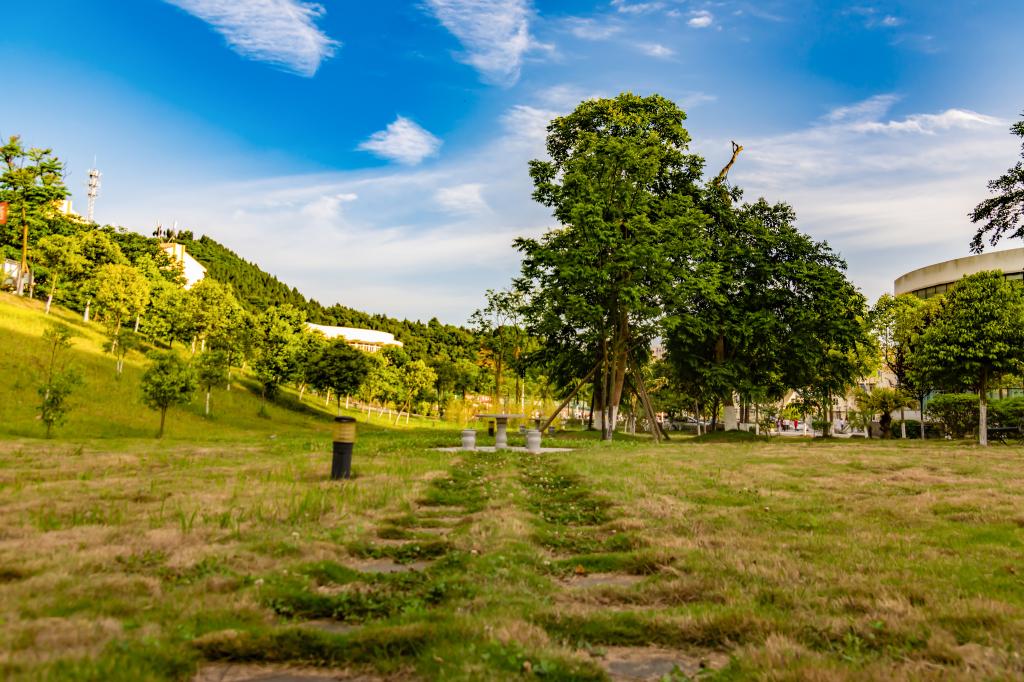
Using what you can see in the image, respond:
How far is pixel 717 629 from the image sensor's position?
489 cm

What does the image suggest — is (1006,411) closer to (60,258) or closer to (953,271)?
(953,271)

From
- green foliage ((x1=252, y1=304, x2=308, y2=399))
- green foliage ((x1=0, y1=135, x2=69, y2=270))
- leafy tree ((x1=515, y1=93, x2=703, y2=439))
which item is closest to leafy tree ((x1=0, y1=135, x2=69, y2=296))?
green foliage ((x1=0, y1=135, x2=69, y2=270))

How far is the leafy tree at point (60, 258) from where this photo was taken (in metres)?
58.5

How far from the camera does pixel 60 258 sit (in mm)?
58812

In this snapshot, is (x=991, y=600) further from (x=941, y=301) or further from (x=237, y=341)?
(x=237, y=341)

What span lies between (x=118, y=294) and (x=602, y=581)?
189 feet

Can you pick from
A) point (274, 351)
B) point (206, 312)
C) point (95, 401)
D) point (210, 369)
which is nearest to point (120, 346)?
Result: point (95, 401)

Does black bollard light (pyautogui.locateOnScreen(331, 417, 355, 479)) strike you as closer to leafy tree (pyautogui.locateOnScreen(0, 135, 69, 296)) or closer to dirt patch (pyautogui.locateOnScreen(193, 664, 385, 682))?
dirt patch (pyautogui.locateOnScreen(193, 664, 385, 682))

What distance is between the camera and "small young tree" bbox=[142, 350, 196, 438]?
34000mm

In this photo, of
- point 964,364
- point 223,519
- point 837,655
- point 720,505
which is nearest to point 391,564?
point 223,519

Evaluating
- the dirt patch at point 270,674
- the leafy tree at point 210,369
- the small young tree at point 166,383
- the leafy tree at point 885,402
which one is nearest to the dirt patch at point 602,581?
the dirt patch at point 270,674

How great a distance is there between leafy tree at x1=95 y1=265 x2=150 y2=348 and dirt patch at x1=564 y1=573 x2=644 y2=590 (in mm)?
53977

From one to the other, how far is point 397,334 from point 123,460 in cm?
12120

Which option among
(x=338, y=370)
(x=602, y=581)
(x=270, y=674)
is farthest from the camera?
(x=338, y=370)
